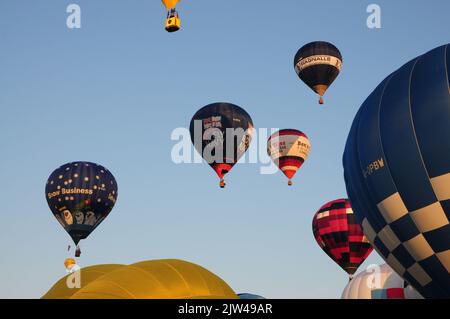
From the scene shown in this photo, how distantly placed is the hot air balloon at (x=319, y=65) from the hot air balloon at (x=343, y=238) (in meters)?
5.49

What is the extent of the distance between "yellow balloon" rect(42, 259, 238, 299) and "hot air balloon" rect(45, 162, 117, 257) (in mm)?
19116

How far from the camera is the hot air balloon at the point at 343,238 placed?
91.5 ft

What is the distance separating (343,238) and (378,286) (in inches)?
126

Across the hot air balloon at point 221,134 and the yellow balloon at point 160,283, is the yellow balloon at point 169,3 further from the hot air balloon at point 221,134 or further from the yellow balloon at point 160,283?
the yellow balloon at point 160,283

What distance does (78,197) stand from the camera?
2758 cm

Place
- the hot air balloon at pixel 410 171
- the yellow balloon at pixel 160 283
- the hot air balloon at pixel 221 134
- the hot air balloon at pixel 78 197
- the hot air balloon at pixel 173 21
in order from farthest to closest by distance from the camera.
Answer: the hot air balloon at pixel 221 134
the hot air balloon at pixel 78 197
the hot air balloon at pixel 173 21
the hot air balloon at pixel 410 171
the yellow balloon at pixel 160 283

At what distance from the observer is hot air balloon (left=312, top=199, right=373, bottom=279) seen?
27.9 metres

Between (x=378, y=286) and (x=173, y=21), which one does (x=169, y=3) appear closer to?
(x=173, y=21)

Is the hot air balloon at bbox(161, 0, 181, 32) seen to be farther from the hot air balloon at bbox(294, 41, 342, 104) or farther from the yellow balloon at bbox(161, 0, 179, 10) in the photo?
the hot air balloon at bbox(294, 41, 342, 104)

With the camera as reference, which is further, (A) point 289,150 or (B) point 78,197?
(A) point 289,150

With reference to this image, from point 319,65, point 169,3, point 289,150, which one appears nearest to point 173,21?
point 169,3

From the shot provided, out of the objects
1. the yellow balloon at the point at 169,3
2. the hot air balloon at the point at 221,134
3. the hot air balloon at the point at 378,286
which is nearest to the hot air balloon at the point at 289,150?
the hot air balloon at the point at 221,134
